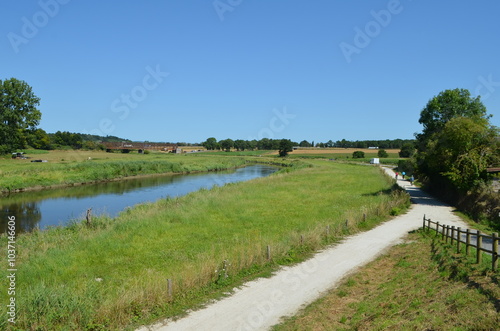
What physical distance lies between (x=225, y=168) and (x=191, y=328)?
84.6m

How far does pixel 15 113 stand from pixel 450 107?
72.2m

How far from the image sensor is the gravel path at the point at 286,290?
9.53 meters

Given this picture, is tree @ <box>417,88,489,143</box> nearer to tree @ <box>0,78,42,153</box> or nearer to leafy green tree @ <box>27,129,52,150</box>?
tree @ <box>0,78,42,153</box>

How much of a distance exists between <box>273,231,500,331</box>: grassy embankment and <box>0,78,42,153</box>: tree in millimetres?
71890

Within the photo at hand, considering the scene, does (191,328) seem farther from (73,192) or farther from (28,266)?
(73,192)

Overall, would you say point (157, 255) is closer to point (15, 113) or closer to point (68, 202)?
point (68, 202)

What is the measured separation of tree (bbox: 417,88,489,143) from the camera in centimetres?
3800

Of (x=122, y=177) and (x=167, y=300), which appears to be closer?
(x=167, y=300)

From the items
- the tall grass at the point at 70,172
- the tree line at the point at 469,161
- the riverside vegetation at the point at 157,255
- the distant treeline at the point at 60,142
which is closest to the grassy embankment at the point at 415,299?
the riverside vegetation at the point at 157,255

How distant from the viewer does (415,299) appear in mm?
9672

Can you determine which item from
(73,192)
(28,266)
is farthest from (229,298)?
(73,192)

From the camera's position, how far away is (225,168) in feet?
307

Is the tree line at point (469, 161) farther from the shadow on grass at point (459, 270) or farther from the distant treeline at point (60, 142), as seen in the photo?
the distant treeline at point (60, 142)

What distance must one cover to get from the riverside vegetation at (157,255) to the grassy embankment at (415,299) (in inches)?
125
